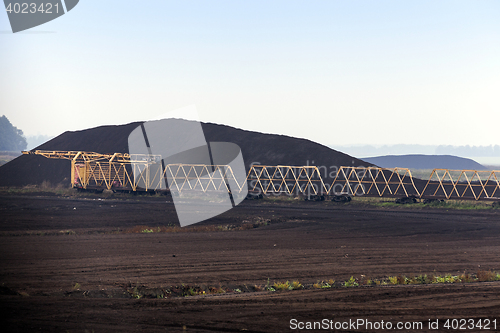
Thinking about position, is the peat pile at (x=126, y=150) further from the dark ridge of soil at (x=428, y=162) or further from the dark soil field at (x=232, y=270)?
the dark ridge of soil at (x=428, y=162)

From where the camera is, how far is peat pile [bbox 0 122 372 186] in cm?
5581

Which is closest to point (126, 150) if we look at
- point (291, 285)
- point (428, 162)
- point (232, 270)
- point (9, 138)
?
point (232, 270)

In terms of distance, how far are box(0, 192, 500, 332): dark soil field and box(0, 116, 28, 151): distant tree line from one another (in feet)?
333

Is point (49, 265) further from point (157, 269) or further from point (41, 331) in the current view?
point (41, 331)

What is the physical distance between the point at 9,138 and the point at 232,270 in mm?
123155

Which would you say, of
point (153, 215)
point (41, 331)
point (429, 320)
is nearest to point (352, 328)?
point (429, 320)

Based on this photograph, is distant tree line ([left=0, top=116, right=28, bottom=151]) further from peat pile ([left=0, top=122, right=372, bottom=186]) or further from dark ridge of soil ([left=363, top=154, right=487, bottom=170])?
dark ridge of soil ([left=363, top=154, right=487, bottom=170])

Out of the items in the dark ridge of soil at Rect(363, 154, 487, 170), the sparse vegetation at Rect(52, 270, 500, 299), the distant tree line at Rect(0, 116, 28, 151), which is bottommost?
the dark ridge of soil at Rect(363, 154, 487, 170)

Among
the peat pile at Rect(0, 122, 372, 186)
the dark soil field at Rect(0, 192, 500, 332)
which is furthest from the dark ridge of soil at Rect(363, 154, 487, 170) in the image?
the dark soil field at Rect(0, 192, 500, 332)

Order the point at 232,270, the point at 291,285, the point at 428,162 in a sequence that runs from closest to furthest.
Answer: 1. the point at 291,285
2. the point at 232,270
3. the point at 428,162

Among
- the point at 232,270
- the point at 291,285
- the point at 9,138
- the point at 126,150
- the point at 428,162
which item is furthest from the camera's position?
the point at 428,162

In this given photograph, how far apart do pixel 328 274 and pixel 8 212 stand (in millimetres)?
23703

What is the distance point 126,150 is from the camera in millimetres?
66188

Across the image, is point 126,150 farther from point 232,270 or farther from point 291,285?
point 291,285
